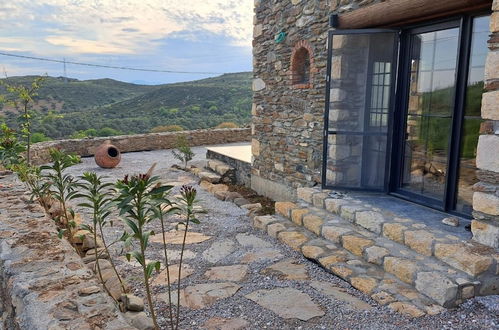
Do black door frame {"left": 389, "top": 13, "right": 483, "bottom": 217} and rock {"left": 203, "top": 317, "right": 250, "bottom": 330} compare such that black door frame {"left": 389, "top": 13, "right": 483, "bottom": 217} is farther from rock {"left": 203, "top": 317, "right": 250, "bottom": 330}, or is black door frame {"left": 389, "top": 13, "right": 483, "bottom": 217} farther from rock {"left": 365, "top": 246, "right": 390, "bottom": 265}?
rock {"left": 203, "top": 317, "right": 250, "bottom": 330}

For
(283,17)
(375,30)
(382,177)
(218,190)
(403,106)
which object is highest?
(283,17)

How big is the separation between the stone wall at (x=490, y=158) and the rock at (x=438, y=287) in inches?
22.2

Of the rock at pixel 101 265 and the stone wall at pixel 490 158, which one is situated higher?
the stone wall at pixel 490 158

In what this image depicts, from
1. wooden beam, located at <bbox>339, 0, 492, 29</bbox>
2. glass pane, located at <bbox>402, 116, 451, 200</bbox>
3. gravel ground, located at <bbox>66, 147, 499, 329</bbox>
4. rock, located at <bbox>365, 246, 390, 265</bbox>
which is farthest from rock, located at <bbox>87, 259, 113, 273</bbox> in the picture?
wooden beam, located at <bbox>339, 0, 492, 29</bbox>

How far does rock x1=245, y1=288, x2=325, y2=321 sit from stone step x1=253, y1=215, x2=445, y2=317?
48cm

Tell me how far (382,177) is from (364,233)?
107 cm

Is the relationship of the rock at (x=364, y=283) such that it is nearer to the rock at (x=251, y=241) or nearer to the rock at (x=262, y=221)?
the rock at (x=251, y=241)

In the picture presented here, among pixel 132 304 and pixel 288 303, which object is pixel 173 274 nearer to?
pixel 132 304

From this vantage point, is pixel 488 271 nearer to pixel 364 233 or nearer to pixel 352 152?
pixel 364 233

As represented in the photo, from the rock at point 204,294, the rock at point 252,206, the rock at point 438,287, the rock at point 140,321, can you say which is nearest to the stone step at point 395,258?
the rock at point 438,287

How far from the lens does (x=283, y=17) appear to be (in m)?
5.77

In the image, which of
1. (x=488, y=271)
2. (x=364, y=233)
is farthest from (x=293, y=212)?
(x=488, y=271)

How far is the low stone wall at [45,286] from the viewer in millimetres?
2129

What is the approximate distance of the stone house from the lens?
3.50 m
